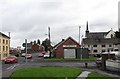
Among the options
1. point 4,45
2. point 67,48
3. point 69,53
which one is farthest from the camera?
point 4,45

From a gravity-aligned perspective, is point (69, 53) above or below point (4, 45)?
below

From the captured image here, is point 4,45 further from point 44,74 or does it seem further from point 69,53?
point 44,74

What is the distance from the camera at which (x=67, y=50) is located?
218ft

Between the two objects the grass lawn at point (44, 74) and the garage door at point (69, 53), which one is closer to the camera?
the grass lawn at point (44, 74)

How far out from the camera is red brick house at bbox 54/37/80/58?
65125 mm

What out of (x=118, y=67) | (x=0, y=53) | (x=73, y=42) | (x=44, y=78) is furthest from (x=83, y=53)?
(x=44, y=78)

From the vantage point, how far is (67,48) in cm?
6600

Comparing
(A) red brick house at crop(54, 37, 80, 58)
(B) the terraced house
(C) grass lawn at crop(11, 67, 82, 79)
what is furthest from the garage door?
(C) grass lawn at crop(11, 67, 82, 79)

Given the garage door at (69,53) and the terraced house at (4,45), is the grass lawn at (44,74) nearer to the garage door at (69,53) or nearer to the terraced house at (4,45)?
the garage door at (69,53)

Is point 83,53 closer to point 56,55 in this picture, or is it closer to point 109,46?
point 56,55

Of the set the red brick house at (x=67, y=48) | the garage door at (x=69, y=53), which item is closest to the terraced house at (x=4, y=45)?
the red brick house at (x=67, y=48)

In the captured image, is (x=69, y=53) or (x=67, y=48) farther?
(x=69, y=53)

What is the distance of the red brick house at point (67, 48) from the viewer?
2564 inches

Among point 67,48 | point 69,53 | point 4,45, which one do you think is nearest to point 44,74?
point 67,48
